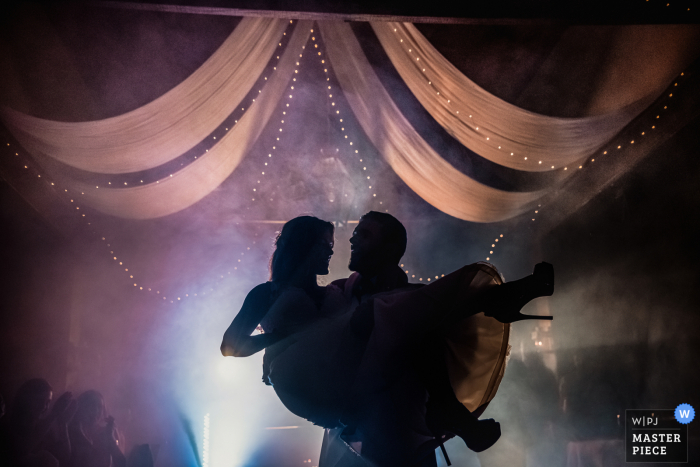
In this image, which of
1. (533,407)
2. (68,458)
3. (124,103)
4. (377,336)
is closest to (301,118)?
(124,103)

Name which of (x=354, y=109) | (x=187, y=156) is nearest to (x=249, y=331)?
(x=354, y=109)

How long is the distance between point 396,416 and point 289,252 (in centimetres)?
67

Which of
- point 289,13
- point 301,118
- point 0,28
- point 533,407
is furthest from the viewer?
point 533,407

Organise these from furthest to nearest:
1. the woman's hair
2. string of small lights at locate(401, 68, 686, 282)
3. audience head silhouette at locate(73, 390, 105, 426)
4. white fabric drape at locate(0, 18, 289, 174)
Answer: audience head silhouette at locate(73, 390, 105, 426), string of small lights at locate(401, 68, 686, 282), white fabric drape at locate(0, 18, 289, 174), the woman's hair

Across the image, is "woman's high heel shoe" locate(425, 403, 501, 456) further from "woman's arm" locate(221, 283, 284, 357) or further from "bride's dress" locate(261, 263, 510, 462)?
"woman's arm" locate(221, 283, 284, 357)

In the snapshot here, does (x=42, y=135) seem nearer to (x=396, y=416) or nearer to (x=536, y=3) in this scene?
(x=396, y=416)

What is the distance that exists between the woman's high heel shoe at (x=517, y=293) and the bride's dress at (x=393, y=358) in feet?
0.12

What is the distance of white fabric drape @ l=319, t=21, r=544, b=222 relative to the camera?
249cm

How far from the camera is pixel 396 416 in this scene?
0.97 metres

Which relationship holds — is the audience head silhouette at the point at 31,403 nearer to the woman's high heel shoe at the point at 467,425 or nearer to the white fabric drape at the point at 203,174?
the white fabric drape at the point at 203,174

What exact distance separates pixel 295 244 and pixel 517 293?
0.81m

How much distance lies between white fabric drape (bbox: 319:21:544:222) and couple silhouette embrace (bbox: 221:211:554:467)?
177cm

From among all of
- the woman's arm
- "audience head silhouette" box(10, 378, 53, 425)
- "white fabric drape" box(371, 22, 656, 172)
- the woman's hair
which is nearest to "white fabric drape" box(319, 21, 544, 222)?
"white fabric drape" box(371, 22, 656, 172)

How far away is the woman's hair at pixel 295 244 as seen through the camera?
4.63 feet
